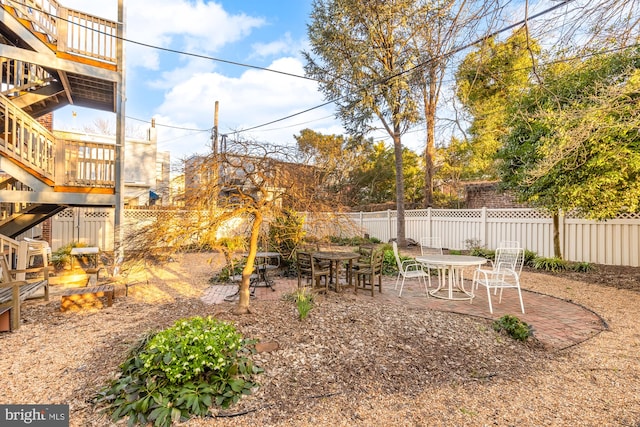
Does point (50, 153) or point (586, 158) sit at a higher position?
point (50, 153)

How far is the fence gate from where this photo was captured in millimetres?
10305

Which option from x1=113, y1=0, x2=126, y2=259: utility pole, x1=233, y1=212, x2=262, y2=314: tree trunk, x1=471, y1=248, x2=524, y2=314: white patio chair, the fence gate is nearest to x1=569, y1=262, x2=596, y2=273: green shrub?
x1=471, y1=248, x2=524, y2=314: white patio chair

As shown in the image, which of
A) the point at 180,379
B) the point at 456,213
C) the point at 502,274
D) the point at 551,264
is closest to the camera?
the point at 180,379

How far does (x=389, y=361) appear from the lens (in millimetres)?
2867

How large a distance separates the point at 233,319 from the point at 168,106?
49.8 feet

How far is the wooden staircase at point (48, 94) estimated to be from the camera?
19.2ft

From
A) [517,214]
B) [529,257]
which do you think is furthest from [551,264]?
[517,214]

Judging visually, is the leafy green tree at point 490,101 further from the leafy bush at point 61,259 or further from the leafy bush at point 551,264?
the leafy bush at point 61,259

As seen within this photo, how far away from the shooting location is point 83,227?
10727 millimetres

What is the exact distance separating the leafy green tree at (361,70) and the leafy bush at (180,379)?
376 inches

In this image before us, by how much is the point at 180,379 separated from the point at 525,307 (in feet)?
16.1

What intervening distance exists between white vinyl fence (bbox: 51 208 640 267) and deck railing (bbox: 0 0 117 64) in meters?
3.85

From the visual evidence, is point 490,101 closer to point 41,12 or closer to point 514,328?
point 514,328

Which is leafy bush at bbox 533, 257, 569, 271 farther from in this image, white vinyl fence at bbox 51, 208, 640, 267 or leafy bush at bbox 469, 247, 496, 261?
leafy bush at bbox 469, 247, 496, 261
